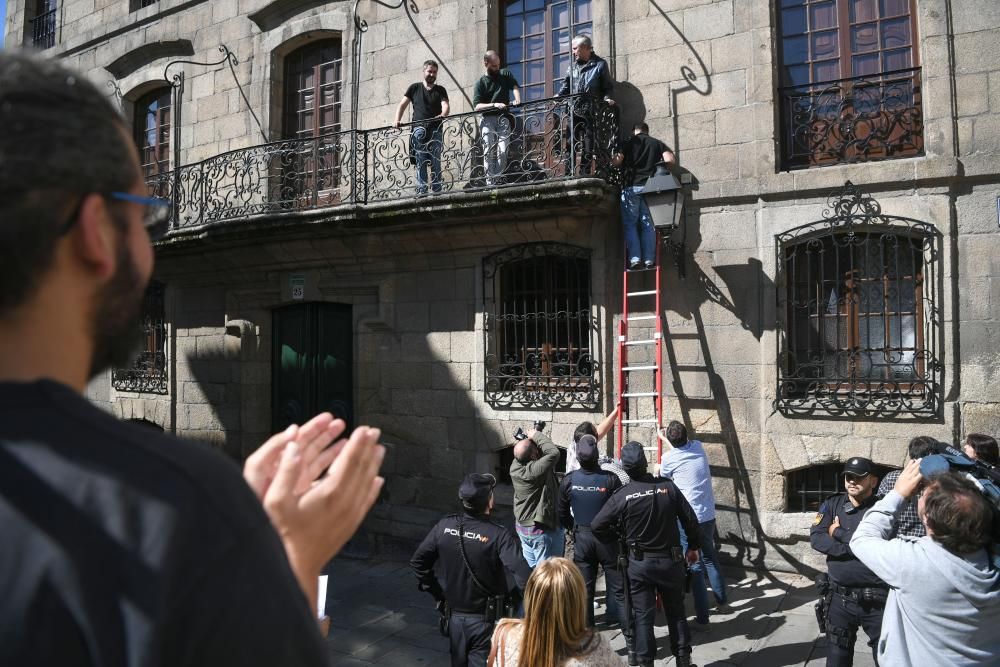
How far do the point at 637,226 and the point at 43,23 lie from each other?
15.4 metres

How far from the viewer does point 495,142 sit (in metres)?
9.51

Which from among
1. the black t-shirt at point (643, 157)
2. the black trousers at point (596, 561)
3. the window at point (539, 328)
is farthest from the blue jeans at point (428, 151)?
the black trousers at point (596, 561)

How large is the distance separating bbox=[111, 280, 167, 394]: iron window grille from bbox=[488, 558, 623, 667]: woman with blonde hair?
11.9 metres

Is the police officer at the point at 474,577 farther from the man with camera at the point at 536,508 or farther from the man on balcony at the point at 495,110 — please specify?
the man on balcony at the point at 495,110

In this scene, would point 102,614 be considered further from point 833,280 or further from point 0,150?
point 833,280

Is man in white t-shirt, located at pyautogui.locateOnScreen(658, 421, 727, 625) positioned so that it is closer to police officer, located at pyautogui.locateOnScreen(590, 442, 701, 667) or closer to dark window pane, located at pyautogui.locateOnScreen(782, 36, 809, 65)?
police officer, located at pyautogui.locateOnScreen(590, 442, 701, 667)

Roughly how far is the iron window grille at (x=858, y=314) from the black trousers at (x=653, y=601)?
310 cm

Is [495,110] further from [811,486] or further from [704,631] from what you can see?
[704,631]

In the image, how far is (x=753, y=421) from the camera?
8.48 meters

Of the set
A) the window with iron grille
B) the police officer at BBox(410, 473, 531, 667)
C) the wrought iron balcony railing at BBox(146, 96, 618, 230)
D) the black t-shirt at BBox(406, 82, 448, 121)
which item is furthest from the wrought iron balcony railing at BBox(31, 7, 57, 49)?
the window with iron grille

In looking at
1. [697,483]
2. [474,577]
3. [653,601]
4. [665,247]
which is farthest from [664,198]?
[474,577]

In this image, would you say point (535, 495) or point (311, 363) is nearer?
point (535, 495)

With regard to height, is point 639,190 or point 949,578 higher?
point 639,190

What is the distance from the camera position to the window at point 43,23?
52.9 feet
